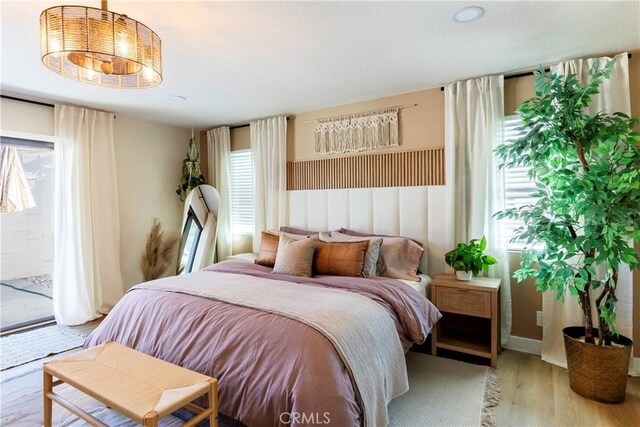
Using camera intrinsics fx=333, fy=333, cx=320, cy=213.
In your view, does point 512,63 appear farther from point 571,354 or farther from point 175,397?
point 175,397

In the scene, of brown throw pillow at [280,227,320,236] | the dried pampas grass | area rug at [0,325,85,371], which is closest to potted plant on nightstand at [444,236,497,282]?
brown throw pillow at [280,227,320,236]

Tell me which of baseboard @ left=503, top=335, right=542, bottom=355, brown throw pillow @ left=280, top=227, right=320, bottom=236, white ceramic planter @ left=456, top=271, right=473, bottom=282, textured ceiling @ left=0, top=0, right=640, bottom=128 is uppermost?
textured ceiling @ left=0, top=0, right=640, bottom=128

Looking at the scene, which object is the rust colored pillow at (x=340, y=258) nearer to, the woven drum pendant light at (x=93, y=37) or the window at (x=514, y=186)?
the window at (x=514, y=186)

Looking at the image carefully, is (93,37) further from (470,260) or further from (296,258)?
(470,260)

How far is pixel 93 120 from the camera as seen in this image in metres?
3.84

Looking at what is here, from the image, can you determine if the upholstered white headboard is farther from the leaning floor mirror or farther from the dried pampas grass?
the dried pampas grass

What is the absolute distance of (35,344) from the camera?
10.3 ft

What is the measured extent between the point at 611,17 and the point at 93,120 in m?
4.75

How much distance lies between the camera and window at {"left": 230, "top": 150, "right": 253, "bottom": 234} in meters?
4.69

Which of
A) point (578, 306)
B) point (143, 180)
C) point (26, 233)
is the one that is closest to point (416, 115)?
point (578, 306)

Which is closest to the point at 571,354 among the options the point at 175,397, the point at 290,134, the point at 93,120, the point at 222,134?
the point at 175,397

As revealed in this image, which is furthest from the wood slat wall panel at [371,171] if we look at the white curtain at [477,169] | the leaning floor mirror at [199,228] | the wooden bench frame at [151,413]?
the wooden bench frame at [151,413]

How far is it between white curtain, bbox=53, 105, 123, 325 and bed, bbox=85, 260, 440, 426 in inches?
A: 56.4

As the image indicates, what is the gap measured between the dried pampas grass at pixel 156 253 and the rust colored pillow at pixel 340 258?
8.57ft
